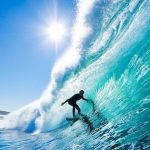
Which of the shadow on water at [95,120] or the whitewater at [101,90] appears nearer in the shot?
the whitewater at [101,90]

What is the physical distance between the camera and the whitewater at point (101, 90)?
6981 millimetres

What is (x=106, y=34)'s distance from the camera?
1830 cm

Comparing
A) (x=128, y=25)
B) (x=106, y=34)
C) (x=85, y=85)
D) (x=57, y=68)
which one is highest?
(x=57, y=68)

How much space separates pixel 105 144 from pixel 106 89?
793 cm

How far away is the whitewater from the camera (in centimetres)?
698

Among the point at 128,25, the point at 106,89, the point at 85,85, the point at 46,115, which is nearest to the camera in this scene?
the point at 106,89

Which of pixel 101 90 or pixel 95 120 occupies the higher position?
pixel 101 90

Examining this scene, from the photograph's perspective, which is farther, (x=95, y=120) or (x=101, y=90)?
(x=101, y=90)

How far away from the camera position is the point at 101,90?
48.1 ft

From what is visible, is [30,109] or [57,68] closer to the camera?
[57,68]

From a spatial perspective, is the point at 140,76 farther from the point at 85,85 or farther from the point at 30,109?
the point at 30,109

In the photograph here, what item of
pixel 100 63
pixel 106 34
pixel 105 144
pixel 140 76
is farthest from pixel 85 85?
pixel 105 144

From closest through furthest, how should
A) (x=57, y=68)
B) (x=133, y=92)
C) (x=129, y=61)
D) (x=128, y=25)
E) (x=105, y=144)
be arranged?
(x=105, y=144)
(x=133, y=92)
(x=129, y=61)
(x=128, y=25)
(x=57, y=68)

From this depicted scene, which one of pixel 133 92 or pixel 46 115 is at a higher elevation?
pixel 46 115
